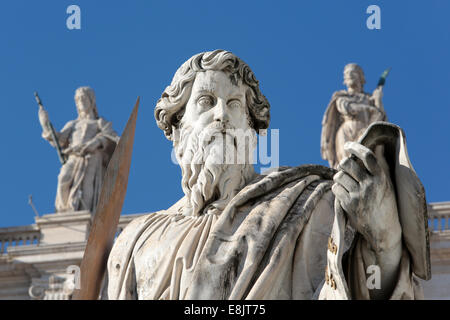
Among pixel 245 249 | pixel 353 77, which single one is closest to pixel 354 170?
pixel 245 249

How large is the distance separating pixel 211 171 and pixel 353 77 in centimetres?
1762

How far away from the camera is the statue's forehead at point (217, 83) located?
7.67 m

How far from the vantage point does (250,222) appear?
7176mm

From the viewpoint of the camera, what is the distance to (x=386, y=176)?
6.40 meters

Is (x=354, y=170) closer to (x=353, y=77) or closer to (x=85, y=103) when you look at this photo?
(x=353, y=77)

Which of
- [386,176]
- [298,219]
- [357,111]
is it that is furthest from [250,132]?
[357,111]

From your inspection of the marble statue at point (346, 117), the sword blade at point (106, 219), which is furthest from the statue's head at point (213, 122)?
the marble statue at point (346, 117)

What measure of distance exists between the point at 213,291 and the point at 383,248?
0.91 m

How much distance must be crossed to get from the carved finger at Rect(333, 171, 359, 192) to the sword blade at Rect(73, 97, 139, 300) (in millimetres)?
1720

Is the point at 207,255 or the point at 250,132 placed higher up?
the point at 250,132

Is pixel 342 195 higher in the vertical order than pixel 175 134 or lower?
lower

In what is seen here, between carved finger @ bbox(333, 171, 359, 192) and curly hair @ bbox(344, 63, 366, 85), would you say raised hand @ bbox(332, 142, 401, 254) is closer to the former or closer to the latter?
carved finger @ bbox(333, 171, 359, 192)

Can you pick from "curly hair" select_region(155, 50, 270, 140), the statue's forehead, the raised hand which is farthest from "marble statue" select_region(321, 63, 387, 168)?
the raised hand
